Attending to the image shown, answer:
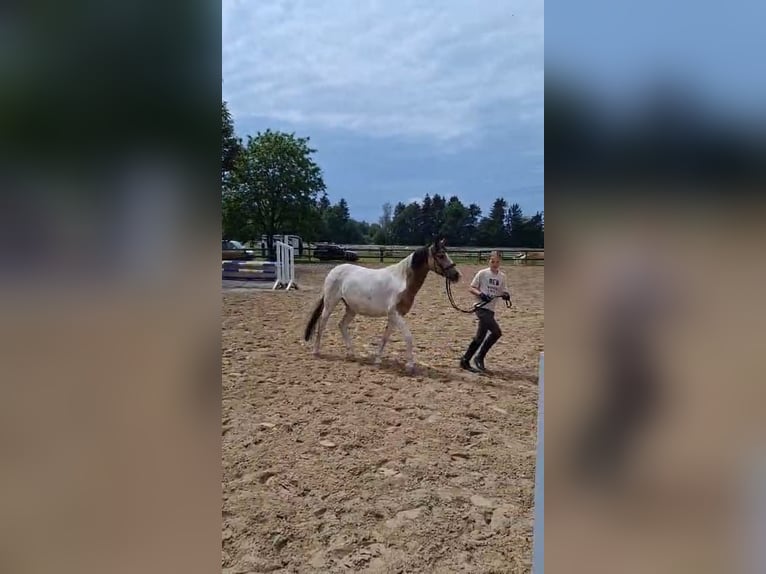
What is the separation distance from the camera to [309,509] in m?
2.51

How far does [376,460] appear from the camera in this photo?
3.14m

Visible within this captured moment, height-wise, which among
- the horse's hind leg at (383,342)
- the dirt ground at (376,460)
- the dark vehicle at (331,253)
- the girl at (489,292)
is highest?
the dark vehicle at (331,253)

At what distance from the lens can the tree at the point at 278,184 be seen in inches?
728

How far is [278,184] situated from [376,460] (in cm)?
1803

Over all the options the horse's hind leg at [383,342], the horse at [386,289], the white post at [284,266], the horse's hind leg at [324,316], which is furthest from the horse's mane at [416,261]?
the white post at [284,266]

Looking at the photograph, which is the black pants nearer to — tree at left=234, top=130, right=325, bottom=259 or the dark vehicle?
tree at left=234, top=130, right=325, bottom=259

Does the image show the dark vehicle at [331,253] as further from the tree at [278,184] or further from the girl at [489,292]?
the girl at [489,292]

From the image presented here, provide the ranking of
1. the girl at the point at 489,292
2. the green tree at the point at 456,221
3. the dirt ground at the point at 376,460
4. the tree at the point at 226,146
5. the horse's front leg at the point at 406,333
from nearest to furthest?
the tree at the point at 226,146 < the dirt ground at the point at 376,460 < the girl at the point at 489,292 < the horse's front leg at the point at 406,333 < the green tree at the point at 456,221

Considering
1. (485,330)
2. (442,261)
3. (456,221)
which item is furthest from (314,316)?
(456,221)

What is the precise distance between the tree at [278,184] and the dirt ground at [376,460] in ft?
42.3

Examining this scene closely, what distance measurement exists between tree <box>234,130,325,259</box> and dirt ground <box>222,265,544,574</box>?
42.3 ft

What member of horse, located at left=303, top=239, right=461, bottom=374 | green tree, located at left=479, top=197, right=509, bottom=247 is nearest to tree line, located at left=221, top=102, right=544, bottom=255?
horse, located at left=303, top=239, right=461, bottom=374
